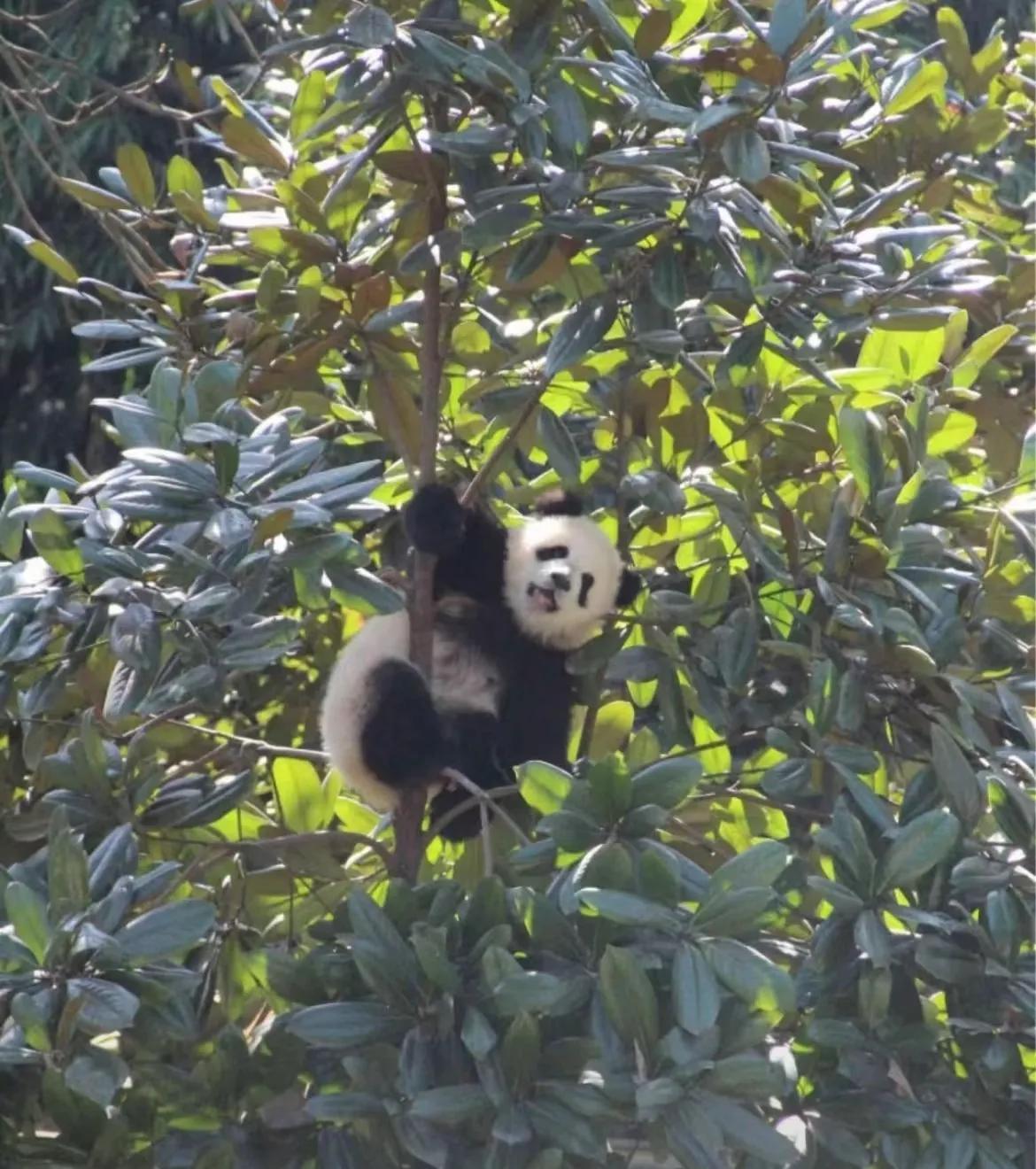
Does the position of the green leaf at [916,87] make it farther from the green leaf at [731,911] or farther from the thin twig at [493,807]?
the green leaf at [731,911]

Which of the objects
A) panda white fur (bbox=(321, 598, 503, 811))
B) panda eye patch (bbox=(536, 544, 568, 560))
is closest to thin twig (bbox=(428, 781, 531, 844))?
panda white fur (bbox=(321, 598, 503, 811))

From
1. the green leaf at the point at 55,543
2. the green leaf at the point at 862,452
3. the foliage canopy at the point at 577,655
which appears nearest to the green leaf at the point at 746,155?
the foliage canopy at the point at 577,655

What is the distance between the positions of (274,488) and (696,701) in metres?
0.72

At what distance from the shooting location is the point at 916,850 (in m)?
1.81

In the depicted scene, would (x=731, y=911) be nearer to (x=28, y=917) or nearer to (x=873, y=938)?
(x=873, y=938)

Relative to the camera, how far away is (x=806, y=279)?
212 centimetres

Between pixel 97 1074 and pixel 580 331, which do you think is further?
pixel 580 331

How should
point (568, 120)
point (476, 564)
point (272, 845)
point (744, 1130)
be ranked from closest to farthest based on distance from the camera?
point (744, 1130), point (568, 120), point (272, 845), point (476, 564)

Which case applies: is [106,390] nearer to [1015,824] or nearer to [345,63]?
[345,63]

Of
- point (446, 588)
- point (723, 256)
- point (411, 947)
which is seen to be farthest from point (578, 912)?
point (446, 588)

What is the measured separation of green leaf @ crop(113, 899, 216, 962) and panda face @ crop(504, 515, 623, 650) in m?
1.15

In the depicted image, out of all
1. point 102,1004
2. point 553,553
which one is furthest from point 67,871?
point 553,553

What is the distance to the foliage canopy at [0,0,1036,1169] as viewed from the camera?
1.73m

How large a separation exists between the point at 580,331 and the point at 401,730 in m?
0.79
